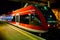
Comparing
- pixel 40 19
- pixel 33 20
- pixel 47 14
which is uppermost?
pixel 47 14

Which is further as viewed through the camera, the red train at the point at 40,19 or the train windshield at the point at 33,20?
the train windshield at the point at 33,20

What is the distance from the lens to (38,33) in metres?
10.7

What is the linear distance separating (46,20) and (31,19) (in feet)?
5.27

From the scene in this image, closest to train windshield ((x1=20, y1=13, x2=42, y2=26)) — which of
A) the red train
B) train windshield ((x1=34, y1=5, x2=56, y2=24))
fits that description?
the red train

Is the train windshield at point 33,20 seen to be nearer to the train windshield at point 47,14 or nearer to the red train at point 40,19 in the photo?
the red train at point 40,19

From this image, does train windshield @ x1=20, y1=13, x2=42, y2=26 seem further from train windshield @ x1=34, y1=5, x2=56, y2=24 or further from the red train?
train windshield @ x1=34, y1=5, x2=56, y2=24

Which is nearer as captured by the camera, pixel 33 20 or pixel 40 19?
pixel 40 19

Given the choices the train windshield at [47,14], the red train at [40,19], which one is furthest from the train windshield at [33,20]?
the train windshield at [47,14]

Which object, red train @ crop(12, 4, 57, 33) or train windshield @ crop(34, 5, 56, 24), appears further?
train windshield @ crop(34, 5, 56, 24)

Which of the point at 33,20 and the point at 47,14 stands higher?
the point at 47,14

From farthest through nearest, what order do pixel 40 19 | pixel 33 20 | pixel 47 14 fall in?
pixel 33 20, pixel 47 14, pixel 40 19

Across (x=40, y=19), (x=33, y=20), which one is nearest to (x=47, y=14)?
(x=40, y=19)

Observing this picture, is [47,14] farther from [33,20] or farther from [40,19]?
[33,20]

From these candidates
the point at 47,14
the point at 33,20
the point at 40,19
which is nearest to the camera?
the point at 40,19
